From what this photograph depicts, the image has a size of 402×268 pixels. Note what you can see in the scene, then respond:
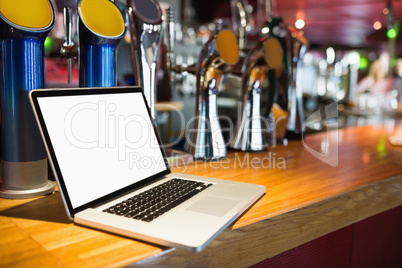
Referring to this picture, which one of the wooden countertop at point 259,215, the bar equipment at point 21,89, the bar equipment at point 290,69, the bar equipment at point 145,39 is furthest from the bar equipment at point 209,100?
the bar equipment at point 21,89

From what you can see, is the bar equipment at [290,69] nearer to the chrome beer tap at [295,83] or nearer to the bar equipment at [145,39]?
the chrome beer tap at [295,83]

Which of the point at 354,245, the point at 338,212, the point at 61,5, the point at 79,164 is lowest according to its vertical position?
the point at 354,245

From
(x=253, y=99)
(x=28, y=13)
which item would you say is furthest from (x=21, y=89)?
(x=253, y=99)

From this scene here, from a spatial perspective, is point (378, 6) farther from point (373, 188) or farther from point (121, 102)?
point (121, 102)

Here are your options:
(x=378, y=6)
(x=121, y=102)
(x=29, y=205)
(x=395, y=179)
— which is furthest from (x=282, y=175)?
(x=378, y=6)

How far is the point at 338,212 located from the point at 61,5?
84 centimetres

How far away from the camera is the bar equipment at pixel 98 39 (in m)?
0.80

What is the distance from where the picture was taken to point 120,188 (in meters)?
0.71

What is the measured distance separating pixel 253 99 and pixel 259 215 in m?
0.62

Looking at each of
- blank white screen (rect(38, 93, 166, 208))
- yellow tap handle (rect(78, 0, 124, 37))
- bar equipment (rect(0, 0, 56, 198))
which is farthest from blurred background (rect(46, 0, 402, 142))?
blank white screen (rect(38, 93, 166, 208))

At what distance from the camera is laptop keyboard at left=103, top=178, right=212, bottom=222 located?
0.63m

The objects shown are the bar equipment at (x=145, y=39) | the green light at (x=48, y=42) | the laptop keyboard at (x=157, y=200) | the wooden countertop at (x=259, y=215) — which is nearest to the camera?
the wooden countertop at (x=259, y=215)

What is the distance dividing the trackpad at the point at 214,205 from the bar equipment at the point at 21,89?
333mm

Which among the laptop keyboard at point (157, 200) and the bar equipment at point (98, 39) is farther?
the bar equipment at point (98, 39)
